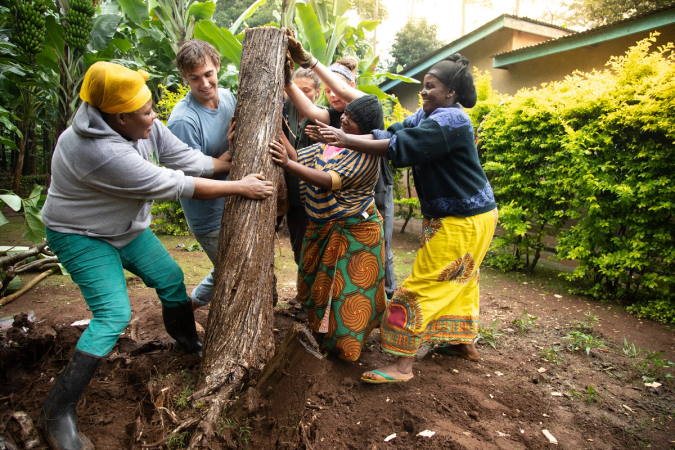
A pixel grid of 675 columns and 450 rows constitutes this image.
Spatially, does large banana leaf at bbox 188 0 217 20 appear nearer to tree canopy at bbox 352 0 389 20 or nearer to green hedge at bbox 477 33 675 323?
green hedge at bbox 477 33 675 323

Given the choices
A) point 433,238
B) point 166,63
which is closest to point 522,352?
point 433,238

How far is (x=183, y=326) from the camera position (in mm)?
2750

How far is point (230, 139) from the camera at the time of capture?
271 cm

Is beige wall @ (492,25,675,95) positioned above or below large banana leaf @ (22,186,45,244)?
above

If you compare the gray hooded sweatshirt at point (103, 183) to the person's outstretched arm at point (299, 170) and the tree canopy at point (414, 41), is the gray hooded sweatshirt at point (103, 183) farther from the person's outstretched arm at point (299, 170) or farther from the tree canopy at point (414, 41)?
the tree canopy at point (414, 41)

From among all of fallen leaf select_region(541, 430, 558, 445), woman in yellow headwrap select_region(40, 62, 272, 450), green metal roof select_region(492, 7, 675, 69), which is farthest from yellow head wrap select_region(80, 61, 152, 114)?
green metal roof select_region(492, 7, 675, 69)

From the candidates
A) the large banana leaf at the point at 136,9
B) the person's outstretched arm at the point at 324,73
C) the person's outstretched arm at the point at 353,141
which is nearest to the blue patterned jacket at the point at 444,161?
the person's outstretched arm at the point at 353,141

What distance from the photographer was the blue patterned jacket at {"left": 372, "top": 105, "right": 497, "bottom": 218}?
2.49m

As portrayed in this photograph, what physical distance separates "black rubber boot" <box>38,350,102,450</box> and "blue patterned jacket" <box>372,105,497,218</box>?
1.96 m

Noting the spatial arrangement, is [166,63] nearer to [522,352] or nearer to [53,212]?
[53,212]

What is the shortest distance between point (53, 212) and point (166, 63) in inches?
306

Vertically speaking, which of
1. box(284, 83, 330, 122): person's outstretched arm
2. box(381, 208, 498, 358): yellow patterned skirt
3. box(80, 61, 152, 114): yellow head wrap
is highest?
box(284, 83, 330, 122): person's outstretched arm

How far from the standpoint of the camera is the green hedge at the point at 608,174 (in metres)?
4.25

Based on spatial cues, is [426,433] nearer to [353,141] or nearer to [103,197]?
[353,141]
